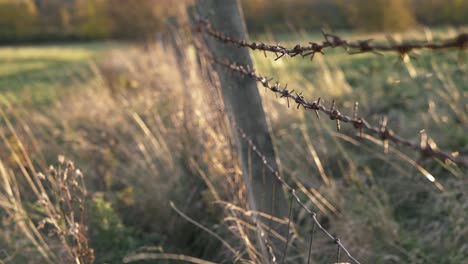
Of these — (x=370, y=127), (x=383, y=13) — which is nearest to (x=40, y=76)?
(x=370, y=127)

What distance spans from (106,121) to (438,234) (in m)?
3.79

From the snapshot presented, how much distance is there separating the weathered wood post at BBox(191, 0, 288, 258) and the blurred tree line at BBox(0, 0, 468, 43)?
64.9ft

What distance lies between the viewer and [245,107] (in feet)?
9.86

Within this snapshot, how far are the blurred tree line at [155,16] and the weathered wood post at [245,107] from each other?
19.8 meters

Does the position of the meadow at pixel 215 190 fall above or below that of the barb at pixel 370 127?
below

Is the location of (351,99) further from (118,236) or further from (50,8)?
(50,8)

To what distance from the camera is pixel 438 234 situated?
340 cm

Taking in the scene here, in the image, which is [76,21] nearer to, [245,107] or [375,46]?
[245,107]

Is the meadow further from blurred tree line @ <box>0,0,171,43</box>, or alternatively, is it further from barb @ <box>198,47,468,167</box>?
blurred tree line @ <box>0,0,171,43</box>

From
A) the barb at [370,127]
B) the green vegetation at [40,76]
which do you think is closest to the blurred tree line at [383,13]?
the green vegetation at [40,76]

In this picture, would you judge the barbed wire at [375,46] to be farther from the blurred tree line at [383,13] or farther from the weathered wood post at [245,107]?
the blurred tree line at [383,13]

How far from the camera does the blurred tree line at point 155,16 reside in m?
29.2

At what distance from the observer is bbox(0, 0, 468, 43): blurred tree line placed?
29250mm

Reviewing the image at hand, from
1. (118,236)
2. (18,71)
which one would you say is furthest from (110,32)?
(118,236)
